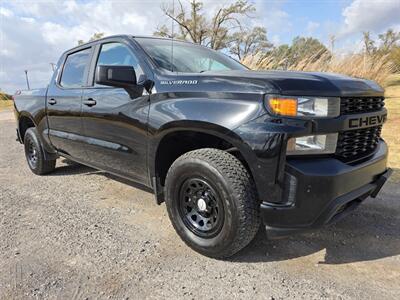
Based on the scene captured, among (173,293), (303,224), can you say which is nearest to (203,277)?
(173,293)

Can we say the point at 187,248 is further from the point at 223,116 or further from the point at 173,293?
the point at 223,116

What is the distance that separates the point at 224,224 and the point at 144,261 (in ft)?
2.38

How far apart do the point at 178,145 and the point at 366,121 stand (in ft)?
5.16

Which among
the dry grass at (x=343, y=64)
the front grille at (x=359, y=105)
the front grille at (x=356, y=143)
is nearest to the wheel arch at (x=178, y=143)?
the front grille at (x=356, y=143)

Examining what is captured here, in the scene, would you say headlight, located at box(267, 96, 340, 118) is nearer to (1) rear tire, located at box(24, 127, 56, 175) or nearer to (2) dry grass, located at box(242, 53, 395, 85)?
(1) rear tire, located at box(24, 127, 56, 175)

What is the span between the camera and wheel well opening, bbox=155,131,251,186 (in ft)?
9.98

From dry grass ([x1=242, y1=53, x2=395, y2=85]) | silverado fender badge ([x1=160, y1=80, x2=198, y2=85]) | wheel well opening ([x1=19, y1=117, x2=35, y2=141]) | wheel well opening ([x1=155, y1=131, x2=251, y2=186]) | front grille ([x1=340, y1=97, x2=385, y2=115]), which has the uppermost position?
dry grass ([x1=242, y1=53, x2=395, y2=85])

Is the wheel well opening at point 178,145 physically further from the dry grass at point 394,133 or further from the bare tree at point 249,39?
the bare tree at point 249,39

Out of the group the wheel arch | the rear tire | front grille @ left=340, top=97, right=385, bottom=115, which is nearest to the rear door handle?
the rear tire

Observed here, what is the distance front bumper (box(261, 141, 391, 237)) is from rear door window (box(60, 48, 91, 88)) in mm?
2847

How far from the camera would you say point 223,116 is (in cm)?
257

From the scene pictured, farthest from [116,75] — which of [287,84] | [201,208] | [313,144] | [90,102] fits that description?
[313,144]

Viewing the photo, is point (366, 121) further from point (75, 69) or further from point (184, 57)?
point (75, 69)

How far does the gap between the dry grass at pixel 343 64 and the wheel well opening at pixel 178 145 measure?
18.8 ft
